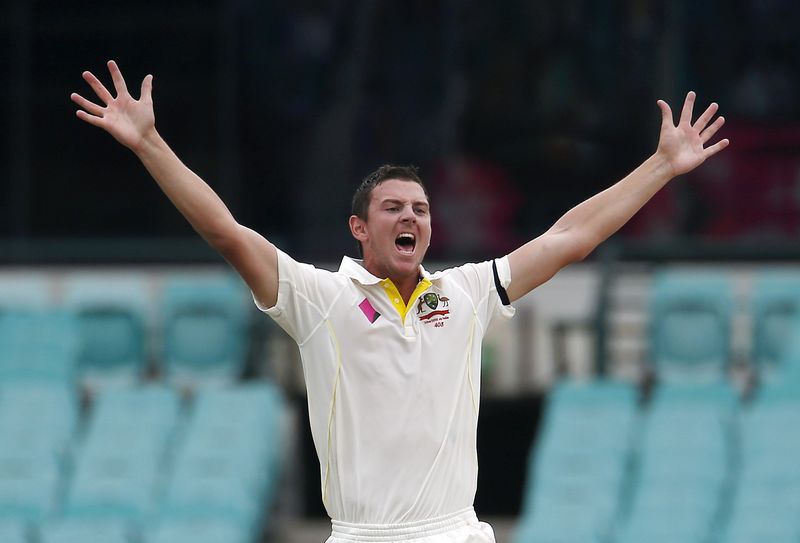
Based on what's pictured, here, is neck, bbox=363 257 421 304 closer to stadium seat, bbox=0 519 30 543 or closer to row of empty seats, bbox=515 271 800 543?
row of empty seats, bbox=515 271 800 543

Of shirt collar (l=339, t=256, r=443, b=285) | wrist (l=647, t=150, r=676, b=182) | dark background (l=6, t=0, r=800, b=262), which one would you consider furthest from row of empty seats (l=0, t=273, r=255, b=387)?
wrist (l=647, t=150, r=676, b=182)

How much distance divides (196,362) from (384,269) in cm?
720

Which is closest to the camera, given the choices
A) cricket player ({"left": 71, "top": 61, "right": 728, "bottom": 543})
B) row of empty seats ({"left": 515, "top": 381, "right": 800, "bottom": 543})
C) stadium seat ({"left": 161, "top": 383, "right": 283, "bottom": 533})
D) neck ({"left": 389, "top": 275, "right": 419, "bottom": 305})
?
cricket player ({"left": 71, "top": 61, "right": 728, "bottom": 543})

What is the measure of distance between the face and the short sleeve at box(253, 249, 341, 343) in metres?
0.17

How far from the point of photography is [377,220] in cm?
552

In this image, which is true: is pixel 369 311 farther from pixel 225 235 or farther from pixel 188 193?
pixel 188 193

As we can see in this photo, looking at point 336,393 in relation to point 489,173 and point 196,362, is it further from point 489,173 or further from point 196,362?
point 489,173

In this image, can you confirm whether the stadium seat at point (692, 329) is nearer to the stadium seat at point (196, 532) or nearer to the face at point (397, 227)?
the stadium seat at point (196, 532)

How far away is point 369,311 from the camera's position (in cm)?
551

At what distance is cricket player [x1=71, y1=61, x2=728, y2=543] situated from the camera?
5344 mm

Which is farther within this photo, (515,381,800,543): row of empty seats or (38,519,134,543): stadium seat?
(38,519,134,543): stadium seat

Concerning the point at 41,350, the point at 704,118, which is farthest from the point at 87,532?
the point at 704,118

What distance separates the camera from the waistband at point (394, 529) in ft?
17.7

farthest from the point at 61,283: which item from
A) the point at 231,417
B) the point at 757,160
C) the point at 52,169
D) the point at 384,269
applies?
the point at 384,269
